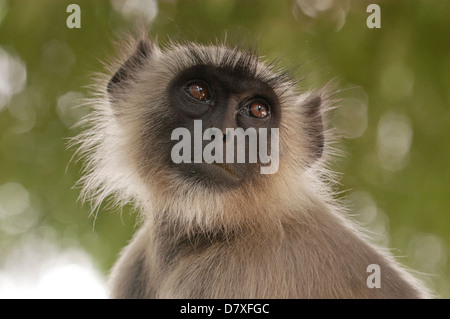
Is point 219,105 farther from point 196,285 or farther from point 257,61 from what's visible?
point 196,285

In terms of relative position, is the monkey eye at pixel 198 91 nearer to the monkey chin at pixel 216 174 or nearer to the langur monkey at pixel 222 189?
the langur monkey at pixel 222 189

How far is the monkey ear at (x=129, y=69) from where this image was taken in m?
3.20

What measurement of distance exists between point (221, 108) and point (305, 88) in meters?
0.66

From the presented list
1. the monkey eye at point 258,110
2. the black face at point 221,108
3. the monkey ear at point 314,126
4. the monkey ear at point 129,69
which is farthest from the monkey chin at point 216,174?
the monkey ear at point 129,69

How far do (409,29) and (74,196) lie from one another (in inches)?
84.9

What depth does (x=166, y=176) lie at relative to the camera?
2.77 metres

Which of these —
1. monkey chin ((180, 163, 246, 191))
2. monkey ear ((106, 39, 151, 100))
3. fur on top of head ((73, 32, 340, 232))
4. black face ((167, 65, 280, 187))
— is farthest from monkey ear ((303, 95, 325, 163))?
monkey ear ((106, 39, 151, 100))

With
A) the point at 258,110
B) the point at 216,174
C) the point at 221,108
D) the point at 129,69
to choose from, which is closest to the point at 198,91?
the point at 221,108

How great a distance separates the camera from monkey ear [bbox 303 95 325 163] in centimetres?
313

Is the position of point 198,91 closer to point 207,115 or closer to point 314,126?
point 207,115

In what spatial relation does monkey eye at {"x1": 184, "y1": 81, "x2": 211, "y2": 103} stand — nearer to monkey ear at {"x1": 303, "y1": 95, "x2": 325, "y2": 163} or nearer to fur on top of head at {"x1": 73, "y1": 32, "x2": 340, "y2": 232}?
fur on top of head at {"x1": 73, "y1": 32, "x2": 340, "y2": 232}

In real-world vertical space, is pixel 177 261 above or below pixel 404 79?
below

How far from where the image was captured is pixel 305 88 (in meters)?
3.21
